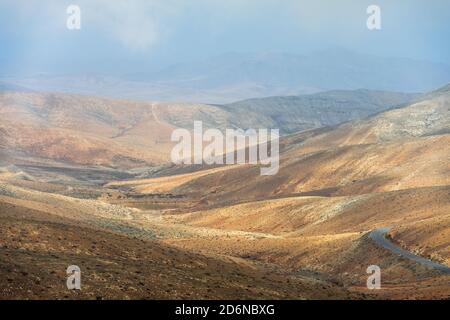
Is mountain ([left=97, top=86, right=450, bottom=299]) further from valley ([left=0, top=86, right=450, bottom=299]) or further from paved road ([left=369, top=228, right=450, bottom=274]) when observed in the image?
paved road ([left=369, top=228, right=450, bottom=274])

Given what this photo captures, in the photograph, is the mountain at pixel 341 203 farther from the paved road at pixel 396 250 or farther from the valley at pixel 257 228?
the paved road at pixel 396 250

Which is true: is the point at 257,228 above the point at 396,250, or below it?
above

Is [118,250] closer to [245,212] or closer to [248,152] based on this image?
[245,212]

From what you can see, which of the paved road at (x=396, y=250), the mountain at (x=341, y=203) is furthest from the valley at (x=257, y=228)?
the paved road at (x=396, y=250)

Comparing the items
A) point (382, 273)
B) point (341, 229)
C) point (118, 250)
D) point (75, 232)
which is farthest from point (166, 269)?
point (341, 229)

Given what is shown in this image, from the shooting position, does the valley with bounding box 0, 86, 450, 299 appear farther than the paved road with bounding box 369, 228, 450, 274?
No

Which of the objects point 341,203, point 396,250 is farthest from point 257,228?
point 396,250

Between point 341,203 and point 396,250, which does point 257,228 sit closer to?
point 341,203

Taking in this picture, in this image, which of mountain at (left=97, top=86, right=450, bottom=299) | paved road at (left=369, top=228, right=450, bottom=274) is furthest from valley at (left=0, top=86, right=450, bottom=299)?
paved road at (left=369, top=228, right=450, bottom=274)
